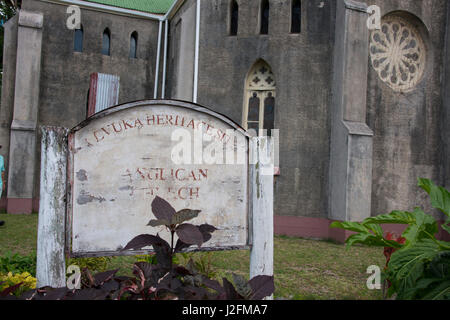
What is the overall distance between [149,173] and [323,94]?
9.64 meters

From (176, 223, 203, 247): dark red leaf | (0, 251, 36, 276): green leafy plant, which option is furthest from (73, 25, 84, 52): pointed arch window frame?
(176, 223, 203, 247): dark red leaf

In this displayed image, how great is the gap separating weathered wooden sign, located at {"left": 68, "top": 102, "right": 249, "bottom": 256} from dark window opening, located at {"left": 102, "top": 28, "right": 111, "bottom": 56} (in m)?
14.5

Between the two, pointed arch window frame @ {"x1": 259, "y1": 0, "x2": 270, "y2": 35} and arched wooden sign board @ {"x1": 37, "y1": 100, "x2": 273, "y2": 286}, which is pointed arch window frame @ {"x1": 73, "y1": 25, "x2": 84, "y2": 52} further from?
arched wooden sign board @ {"x1": 37, "y1": 100, "x2": 273, "y2": 286}

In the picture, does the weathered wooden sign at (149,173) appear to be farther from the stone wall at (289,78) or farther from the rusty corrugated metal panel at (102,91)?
the stone wall at (289,78)

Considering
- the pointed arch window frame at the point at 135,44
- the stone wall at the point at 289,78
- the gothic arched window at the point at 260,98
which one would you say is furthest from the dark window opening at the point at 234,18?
the pointed arch window frame at the point at 135,44

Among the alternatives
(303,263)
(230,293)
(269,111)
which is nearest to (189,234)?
(230,293)

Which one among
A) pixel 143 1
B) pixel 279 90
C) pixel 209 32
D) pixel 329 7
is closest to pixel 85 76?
pixel 143 1

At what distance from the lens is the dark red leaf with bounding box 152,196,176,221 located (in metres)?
2.70

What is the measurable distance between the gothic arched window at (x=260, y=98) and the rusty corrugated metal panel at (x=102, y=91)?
7.22 m

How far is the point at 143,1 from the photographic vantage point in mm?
18406

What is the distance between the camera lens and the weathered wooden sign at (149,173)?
357 centimetres

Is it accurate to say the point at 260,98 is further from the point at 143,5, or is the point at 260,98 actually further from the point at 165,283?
the point at 165,283

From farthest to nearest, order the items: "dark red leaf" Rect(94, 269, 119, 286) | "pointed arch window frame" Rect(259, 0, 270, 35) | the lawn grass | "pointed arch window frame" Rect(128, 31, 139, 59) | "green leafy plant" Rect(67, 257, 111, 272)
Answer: "pointed arch window frame" Rect(128, 31, 139, 59), "pointed arch window frame" Rect(259, 0, 270, 35), the lawn grass, "green leafy plant" Rect(67, 257, 111, 272), "dark red leaf" Rect(94, 269, 119, 286)

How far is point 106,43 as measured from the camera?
17.2 metres
